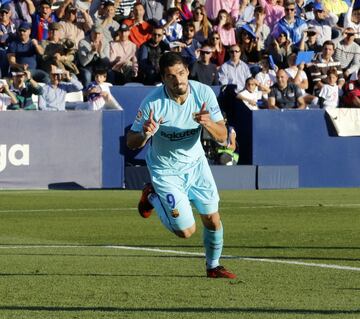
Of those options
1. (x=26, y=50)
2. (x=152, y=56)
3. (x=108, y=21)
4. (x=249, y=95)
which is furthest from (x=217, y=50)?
(x=26, y=50)

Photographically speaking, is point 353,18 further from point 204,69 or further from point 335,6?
point 204,69

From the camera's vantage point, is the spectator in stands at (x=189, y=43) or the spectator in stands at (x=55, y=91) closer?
the spectator in stands at (x=55, y=91)

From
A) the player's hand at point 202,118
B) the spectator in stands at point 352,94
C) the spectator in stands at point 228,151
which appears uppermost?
the player's hand at point 202,118

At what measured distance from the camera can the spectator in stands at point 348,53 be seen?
28109 millimetres

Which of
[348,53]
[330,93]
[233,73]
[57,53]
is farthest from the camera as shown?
[348,53]

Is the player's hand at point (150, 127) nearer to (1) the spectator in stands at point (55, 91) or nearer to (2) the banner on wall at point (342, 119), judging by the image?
(1) the spectator in stands at point (55, 91)

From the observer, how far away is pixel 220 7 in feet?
93.2

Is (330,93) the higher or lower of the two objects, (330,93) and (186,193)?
the lower

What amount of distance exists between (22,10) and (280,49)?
19.6ft

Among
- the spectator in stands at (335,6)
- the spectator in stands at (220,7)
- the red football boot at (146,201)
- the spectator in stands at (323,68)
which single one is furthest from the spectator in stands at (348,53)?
the red football boot at (146,201)

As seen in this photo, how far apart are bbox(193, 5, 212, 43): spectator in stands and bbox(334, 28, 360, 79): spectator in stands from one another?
123 inches

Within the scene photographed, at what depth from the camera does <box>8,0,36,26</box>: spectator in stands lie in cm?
2595

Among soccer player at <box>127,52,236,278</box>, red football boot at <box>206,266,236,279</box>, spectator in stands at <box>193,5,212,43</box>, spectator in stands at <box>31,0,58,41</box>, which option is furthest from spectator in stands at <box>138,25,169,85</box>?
red football boot at <box>206,266,236,279</box>

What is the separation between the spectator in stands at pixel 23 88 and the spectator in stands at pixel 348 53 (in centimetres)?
758
